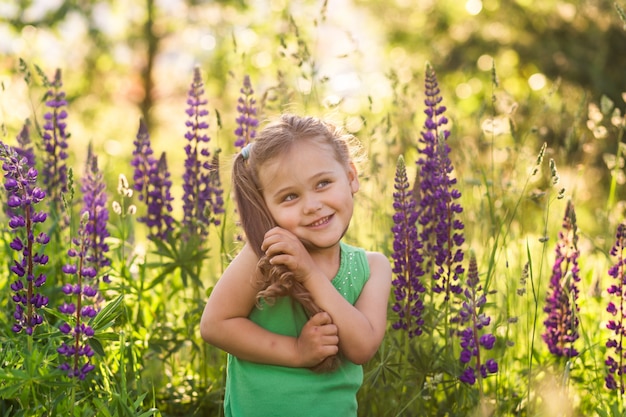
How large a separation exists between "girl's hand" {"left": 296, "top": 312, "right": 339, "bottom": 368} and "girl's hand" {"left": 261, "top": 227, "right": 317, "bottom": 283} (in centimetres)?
12

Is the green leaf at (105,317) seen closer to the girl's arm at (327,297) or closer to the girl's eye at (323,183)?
the girl's arm at (327,297)

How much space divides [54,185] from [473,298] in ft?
6.74

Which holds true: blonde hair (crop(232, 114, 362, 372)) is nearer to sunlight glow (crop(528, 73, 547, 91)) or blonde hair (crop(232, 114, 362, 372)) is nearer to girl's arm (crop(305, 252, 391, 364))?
girl's arm (crop(305, 252, 391, 364))

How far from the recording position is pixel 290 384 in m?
2.38

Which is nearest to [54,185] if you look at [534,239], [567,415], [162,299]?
[162,299]

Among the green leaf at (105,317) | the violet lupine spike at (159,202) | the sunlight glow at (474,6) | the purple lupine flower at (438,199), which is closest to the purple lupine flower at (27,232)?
the green leaf at (105,317)

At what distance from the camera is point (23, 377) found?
2.25 metres

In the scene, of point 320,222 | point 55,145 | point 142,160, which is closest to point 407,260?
point 320,222

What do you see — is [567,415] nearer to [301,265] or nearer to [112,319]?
[301,265]

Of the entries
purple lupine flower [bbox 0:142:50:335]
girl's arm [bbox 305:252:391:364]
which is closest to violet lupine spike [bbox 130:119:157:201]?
purple lupine flower [bbox 0:142:50:335]

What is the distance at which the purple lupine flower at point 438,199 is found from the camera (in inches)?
112

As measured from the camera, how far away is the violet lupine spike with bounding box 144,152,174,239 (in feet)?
11.2

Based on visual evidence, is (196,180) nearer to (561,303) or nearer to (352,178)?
(352,178)

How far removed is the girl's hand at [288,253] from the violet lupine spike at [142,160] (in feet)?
4.28
